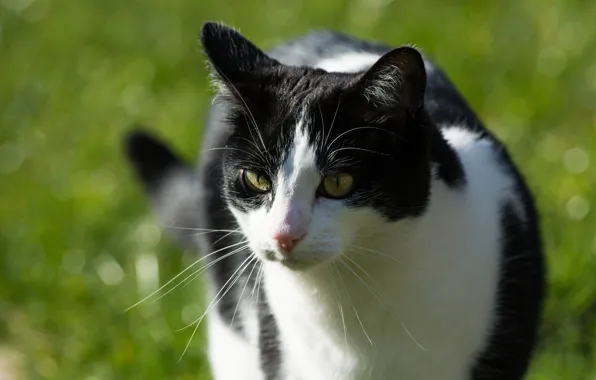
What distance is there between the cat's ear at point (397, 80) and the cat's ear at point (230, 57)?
248 mm

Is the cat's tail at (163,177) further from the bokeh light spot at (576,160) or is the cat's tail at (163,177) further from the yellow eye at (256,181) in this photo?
the bokeh light spot at (576,160)

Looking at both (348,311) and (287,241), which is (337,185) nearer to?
(287,241)

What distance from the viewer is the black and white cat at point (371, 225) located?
1.95 metres

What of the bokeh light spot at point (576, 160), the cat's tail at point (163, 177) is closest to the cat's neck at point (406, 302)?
the cat's tail at point (163, 177)

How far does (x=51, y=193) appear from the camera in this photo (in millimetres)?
3875

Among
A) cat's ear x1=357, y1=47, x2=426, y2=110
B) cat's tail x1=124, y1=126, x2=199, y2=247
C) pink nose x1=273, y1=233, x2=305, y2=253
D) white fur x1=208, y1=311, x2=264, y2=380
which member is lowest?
white fur x1=208, y1=311, x2=264, y2=380

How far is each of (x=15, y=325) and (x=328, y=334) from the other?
1.44 m

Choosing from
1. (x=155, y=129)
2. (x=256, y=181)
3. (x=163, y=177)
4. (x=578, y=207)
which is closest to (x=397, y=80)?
(x=256, y=181)

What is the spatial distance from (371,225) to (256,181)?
225 millimetres

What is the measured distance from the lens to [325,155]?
1.94m

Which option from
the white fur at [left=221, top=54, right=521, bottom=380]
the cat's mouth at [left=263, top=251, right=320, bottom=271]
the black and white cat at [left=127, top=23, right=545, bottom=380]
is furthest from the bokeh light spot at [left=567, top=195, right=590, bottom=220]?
the cat's mouth at [left=263, top=251, right=320, bottom=271]

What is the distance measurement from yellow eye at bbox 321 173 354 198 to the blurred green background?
3.05 feet

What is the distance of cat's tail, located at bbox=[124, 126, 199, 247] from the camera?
305 cm

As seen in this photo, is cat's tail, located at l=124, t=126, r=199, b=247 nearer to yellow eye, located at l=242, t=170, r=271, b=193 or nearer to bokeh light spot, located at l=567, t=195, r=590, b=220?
yellow eye, located at l=242, t=170, r=271, b=193
